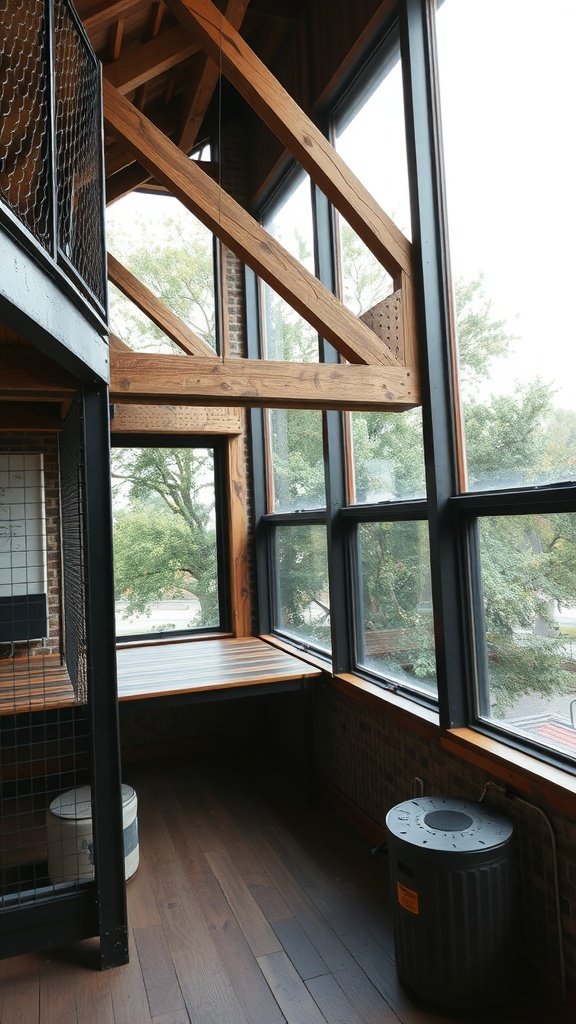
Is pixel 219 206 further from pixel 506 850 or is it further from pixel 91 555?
pixel 506 850

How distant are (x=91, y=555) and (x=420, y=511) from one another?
142 cm

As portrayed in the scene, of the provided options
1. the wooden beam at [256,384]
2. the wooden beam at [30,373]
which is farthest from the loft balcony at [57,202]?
the wooden beam at [30,373]

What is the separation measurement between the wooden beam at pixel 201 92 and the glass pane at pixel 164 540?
7.47ft

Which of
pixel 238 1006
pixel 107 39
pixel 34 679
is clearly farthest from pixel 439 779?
pixel 107 39

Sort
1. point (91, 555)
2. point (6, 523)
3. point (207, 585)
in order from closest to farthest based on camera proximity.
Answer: point (91, 555), point (6, 523), point (207, 585)

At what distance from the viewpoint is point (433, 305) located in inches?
114

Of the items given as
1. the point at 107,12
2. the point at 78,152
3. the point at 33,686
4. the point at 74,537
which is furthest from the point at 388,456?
the point at 107,12

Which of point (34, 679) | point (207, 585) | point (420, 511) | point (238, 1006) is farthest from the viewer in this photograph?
point (207, 585)

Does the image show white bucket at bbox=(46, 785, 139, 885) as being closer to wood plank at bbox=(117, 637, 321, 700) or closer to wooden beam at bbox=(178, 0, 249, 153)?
wood plank at bbox=(117, 637, 321, 700)

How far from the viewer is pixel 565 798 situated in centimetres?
209

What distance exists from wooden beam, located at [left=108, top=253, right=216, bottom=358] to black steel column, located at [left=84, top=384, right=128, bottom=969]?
6.24 feet

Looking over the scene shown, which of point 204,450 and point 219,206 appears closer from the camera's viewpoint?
point 219,206

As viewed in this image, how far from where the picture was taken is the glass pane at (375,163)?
10.4 ft

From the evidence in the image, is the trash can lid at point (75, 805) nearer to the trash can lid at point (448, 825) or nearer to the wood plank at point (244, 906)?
the wood plank at point (244, 906)
